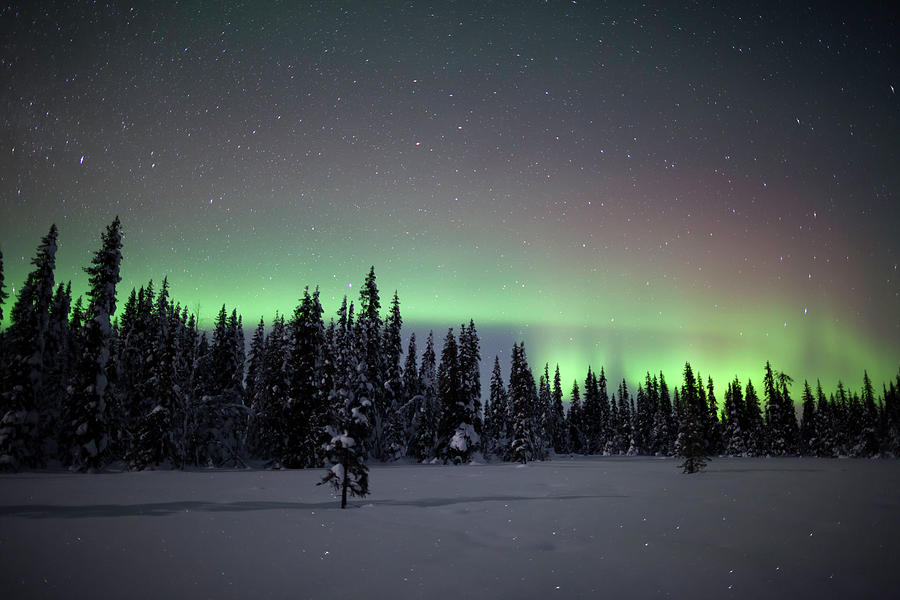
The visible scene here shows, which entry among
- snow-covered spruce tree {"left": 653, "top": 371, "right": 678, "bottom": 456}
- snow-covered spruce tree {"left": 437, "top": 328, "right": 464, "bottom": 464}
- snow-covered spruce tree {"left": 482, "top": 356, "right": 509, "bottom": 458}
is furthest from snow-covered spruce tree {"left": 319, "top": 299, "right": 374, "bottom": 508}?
snow-covered spruce tree {"left": 653, "top": 371, "right": 678, "bottom": 456}

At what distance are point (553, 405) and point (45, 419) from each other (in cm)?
9242

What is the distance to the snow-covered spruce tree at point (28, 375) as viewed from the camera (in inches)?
1158

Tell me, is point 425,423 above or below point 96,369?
below

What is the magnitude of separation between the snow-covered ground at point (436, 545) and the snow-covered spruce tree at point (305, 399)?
18638mm

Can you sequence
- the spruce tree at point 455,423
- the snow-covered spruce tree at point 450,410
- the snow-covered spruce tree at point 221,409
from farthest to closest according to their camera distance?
the snow-covered spruce tree at point 450,410
the spruce tree at point 455,423
the snow-covered spruce tree at point 221,409

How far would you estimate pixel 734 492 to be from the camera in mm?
22453

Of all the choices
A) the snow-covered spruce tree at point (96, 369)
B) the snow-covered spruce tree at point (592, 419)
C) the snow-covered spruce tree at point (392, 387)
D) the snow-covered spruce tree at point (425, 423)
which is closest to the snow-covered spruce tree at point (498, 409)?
the snow-covered spruce tree at point (425, 423)

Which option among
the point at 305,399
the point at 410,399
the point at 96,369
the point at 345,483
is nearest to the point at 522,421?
the point at 410,399

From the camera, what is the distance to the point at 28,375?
3077 cm

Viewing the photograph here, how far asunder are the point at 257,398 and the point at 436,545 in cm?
4861

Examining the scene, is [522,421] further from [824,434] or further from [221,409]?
[824,434]

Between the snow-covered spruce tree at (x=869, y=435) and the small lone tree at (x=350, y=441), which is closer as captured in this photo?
the small lone tree at (x=350, y=441)

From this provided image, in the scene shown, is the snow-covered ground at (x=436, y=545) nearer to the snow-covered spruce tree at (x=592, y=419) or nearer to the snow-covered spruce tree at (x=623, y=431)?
the snow-covered spruce tree at (x=623, y=431)

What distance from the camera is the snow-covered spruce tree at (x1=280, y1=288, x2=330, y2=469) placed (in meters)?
38.9
